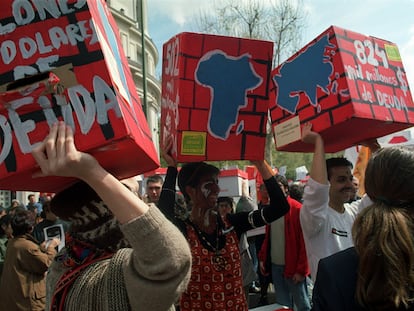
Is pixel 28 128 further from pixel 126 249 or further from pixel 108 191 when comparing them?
pixel 126 249

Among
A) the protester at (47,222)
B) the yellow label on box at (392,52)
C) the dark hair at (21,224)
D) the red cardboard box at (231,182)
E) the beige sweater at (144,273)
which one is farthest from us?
the red cardboard box at (231,182)

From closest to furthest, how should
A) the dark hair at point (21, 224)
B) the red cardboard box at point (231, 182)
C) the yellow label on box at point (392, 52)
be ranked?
the yellow label on box at point (392, 52) → the dark hair at point (21, 224) → the red cardboard box at point (231, 182)

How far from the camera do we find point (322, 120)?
8.27 ft

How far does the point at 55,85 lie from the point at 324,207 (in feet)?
5.95

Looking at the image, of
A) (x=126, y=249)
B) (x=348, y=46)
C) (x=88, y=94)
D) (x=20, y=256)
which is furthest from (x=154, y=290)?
(x=20, y=256)

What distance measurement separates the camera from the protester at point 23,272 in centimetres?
407

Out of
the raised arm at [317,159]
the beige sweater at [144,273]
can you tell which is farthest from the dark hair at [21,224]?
the beige sweater at [144,273]

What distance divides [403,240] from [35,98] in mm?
1198

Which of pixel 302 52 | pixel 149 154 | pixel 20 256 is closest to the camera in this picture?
pixel 149 154

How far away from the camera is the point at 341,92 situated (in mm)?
2408

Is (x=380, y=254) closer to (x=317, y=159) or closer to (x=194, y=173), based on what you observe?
(x=317, y=159)

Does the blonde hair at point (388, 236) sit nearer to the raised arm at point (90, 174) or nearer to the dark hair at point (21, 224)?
the raised arm at point (90, 174)

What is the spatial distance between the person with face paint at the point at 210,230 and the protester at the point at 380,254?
1211 millimetres

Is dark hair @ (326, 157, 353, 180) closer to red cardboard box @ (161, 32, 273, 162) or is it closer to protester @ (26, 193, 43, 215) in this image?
red cardboard box @ (161, 32, 273, 162)
